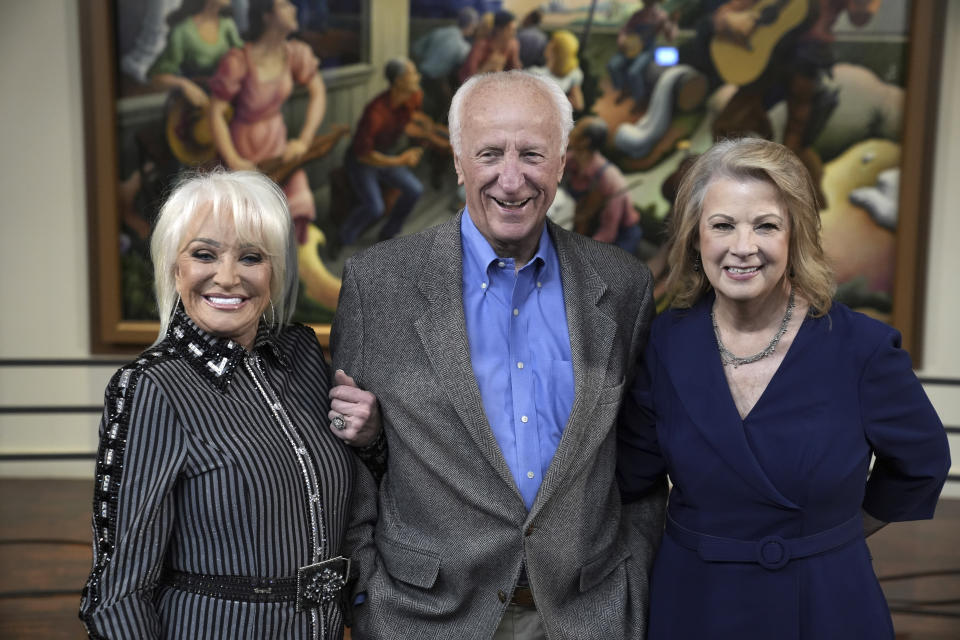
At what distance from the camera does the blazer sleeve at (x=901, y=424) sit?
64.3 inches

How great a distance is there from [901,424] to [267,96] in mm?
3544

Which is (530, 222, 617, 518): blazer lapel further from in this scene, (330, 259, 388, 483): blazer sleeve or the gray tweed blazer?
(330, 259, 388, 483): blazer sleeve

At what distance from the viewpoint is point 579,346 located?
179cm

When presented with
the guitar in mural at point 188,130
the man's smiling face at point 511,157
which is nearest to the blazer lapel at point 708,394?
the man's smiling face at point 511,157

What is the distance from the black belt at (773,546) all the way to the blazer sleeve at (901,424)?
0.52 ft

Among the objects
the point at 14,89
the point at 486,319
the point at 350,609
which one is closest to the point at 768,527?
the point at 486,319

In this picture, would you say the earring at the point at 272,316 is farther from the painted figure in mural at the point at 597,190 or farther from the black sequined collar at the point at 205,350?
the painted figure in mural at the point at 597,190

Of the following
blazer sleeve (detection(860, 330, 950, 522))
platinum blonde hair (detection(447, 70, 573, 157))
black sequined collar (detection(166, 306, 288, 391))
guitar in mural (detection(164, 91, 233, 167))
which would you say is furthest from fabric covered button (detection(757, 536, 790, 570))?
guitar in mural (detection(164, 91, 233, 167))

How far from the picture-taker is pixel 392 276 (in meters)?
1.84

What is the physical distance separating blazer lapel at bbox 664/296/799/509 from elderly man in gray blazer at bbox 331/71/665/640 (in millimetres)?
136

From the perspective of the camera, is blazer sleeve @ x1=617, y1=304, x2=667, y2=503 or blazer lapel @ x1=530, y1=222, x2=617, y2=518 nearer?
blazer lapel @ x1=530, y1=222, x2=617, y2=518

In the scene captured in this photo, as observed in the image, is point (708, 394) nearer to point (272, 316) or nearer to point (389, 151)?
point (272, 316)

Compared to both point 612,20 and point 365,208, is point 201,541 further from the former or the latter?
point 612,20

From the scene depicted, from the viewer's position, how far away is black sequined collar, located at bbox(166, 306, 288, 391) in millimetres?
1587
